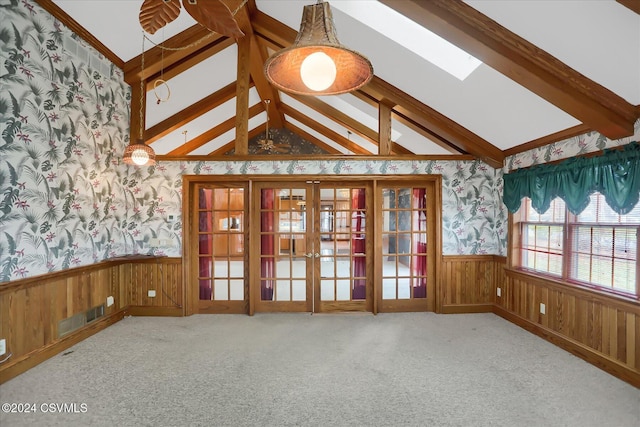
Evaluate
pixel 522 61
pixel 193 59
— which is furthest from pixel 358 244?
pixel 193 59

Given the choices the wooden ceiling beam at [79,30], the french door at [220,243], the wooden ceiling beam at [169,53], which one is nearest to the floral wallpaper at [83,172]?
the wooden ceiling beam at [79,30]

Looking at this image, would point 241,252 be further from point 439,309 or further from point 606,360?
point 606,360

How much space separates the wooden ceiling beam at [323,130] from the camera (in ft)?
20.5

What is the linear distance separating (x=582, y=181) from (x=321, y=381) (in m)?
3.07

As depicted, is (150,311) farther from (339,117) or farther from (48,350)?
(339,117)

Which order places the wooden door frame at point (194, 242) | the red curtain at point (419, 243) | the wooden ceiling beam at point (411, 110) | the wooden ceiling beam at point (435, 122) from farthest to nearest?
the red curtain at point (419, 243) < the wooden door frame at point (194, 242) < the wooden ceiling beam at point (435, 122) < the wooden ceiling beam at point (411, 110)

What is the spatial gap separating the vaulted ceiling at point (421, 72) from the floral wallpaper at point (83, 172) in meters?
0.27

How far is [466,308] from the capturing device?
14.4 feet

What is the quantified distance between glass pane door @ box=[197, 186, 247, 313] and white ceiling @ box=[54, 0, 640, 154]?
A: 134 cm

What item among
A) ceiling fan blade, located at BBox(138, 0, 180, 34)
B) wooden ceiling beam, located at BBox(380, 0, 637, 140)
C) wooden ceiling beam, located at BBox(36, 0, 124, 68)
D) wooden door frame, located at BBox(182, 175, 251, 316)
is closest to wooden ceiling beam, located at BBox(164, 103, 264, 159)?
wooden door frame, located at BBox(182, 175, 251, 316)

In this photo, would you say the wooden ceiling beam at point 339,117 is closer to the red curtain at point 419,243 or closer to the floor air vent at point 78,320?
the red curtain at point 419,243

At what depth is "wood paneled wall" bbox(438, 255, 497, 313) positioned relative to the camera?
14.4 ft

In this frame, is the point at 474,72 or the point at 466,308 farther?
the point at 466,308

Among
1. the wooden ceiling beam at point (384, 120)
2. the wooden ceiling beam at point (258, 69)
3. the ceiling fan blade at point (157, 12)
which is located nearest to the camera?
the ceiling fan blade at point (157, 12)
